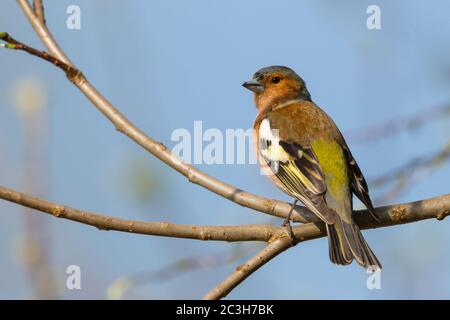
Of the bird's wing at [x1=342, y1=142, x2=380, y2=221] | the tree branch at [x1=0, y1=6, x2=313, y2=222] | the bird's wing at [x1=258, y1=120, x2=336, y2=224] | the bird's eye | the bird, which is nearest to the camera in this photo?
the tree branch at [x1=0, y1=6, x2=313, y2=222]

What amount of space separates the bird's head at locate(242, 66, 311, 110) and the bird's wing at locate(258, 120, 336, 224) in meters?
1.21

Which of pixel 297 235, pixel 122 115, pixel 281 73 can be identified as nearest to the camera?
pixel 297 235

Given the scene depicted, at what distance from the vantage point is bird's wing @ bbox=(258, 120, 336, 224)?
16.2 ft

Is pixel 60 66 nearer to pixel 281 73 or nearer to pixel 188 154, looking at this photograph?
pixel 188 154

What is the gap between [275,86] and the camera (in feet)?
23.1

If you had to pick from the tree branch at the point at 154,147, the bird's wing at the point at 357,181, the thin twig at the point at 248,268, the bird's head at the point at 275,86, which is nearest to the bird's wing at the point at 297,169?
the bird's wing at the point at 357,181

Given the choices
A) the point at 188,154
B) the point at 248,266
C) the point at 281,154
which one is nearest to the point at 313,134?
the point at 281,154

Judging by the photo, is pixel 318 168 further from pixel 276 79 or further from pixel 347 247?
pixel 276 79

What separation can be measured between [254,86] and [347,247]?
9.34 feet

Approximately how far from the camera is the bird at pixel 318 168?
4617mm

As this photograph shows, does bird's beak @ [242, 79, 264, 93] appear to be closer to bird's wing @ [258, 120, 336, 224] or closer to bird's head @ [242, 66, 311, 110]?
bird's head @ [242, 66, 311, 110]

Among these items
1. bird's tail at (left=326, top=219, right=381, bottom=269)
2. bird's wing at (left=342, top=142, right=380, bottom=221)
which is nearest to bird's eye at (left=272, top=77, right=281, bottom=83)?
bird's wing at (left=342, top=142, right=380, bottom=221)
